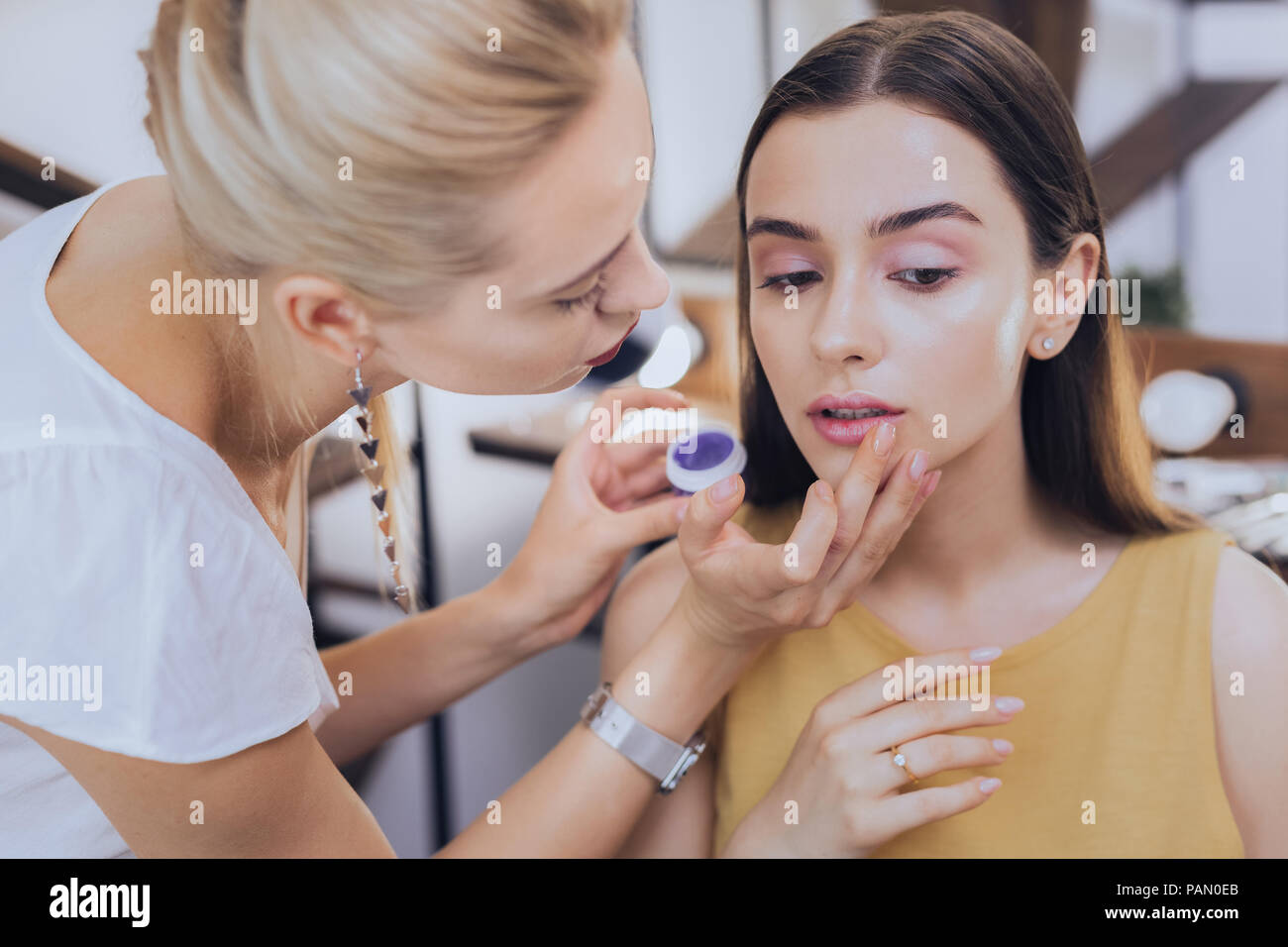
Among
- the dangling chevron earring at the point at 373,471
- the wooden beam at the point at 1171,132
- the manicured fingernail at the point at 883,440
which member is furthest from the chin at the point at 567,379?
the wooden beam at the point at 1171,132

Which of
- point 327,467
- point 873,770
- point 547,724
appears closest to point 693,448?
point 873,770

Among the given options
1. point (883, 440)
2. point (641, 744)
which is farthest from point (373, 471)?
point (883, 440)

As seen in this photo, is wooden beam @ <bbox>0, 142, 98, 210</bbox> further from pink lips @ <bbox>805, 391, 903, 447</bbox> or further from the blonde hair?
pink lips @ <bbox>805, 391, 903, 447</bbox>

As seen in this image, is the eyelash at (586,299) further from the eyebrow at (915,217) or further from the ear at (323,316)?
the eyebrow at (915,217)

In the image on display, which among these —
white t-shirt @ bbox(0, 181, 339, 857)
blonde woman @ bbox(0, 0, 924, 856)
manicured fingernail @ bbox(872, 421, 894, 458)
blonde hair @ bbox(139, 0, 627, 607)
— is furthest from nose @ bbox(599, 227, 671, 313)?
white t-shirt @ bbox(0, 181, 339, 857)

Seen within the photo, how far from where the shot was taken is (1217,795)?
952 mm

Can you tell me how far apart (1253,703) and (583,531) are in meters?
0.68

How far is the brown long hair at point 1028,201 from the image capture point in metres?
0.92

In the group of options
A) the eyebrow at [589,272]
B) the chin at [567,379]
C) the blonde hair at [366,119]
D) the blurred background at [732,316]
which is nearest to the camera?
the blonde hair at [366,119]

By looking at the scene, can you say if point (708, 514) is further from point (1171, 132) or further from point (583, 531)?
point (1171, 132)

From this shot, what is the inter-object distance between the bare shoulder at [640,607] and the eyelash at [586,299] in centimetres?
40

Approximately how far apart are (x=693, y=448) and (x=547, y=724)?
1347 millimetres

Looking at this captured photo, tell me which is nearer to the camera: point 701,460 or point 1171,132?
point 701,460

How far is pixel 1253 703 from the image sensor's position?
0.97 metres
